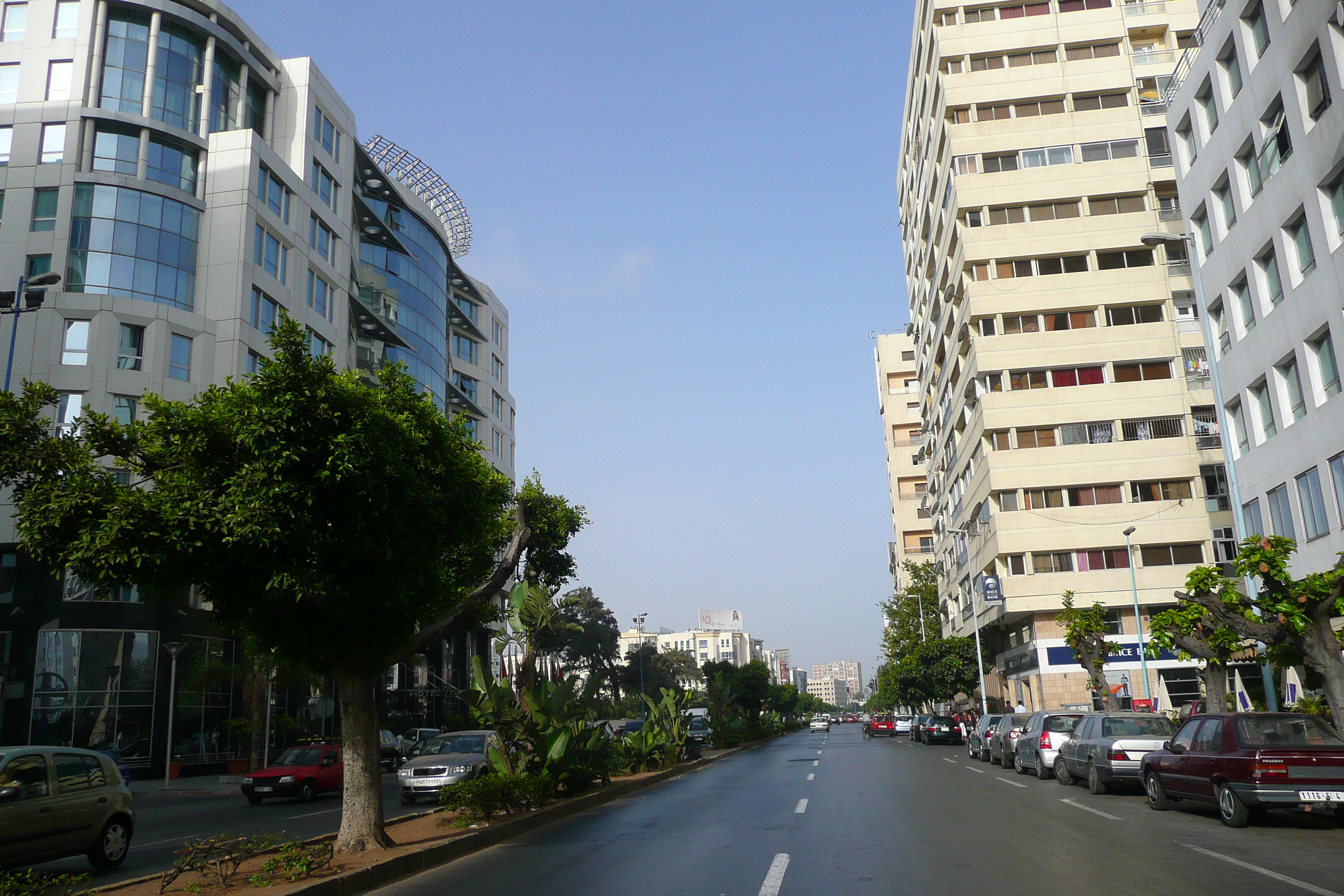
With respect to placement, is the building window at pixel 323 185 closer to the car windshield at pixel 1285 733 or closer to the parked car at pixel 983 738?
the parked car at pixel 983 738

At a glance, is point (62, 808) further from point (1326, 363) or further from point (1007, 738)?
point (1326, 363)

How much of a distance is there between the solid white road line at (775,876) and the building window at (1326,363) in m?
19.3

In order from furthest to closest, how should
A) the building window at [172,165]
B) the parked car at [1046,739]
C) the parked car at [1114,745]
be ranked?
the building window at [172,165]
the parked car at [1046,739]
the parked car at [1114,745]

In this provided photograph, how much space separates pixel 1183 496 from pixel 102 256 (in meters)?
45.7

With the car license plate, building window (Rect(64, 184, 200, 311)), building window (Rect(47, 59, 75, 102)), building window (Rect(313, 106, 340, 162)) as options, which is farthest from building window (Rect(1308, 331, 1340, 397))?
building window (Rect(47, 59, 75, 102))

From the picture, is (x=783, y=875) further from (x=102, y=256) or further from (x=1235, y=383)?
(x=102, y=256)

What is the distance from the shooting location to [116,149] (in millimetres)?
39156

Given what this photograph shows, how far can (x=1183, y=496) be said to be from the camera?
45.2m

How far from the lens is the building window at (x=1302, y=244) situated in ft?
77.8

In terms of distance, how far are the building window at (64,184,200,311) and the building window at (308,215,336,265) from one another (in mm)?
7495

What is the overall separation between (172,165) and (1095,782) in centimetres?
3952

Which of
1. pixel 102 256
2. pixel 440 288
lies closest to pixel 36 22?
pixel 102 256

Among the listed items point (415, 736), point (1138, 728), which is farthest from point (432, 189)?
point (1138, 728)

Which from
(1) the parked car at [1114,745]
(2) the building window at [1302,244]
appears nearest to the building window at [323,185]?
(2) the building window at [1302,244]
